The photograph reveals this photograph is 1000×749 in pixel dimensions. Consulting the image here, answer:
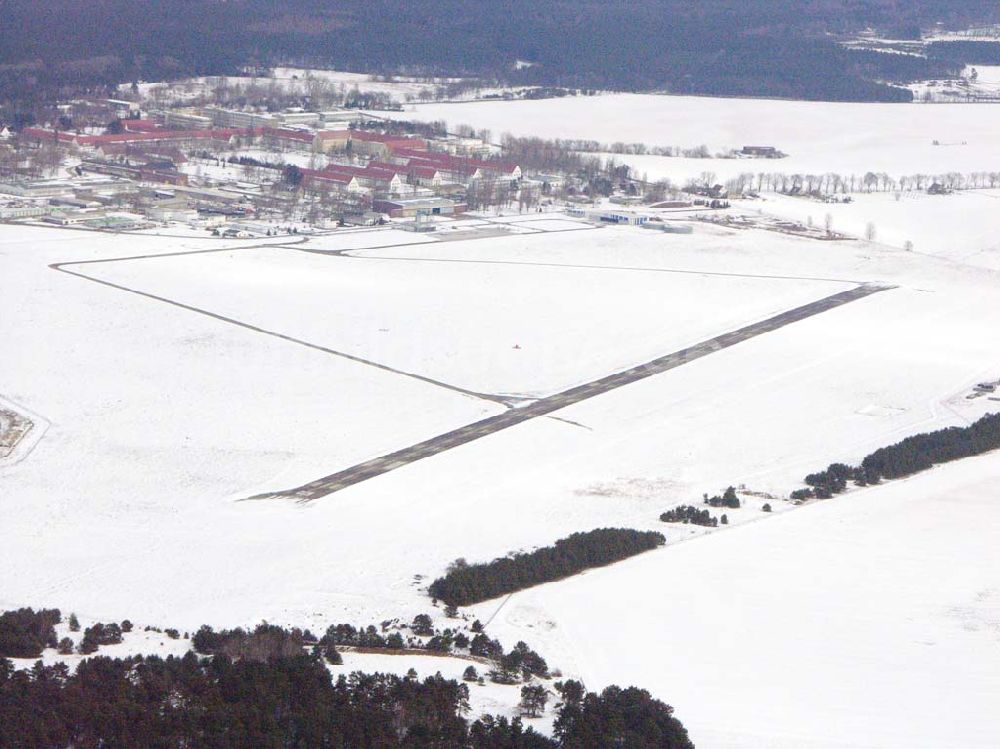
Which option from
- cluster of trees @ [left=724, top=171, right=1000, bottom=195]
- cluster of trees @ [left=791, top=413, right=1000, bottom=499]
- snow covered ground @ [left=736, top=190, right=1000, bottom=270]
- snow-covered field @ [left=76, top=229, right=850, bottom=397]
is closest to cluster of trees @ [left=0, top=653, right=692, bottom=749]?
cluster of trees @ [left=791, top=413, right=1000, bottom=499]

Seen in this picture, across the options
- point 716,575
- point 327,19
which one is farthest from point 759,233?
point 327,19

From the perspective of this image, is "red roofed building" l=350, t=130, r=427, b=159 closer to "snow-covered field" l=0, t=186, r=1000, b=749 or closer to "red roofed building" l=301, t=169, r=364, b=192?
"red roofed building" l=301, t=169, r=364, b=192

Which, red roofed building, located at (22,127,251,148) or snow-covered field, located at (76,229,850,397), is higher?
red roofed building, located at (22,127,251,148)

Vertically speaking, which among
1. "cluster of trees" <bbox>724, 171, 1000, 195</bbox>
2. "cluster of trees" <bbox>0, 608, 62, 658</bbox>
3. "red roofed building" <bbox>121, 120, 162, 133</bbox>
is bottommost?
"cluster of trees" <bbox>0, 608, 62, 658</bbox>

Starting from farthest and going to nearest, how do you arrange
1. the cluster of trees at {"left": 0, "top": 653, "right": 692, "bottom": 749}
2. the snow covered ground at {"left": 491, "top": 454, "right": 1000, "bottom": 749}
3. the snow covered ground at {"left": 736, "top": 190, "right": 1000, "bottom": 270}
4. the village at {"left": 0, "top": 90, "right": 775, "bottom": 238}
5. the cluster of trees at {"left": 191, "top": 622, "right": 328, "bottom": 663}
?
the village at {"left": 0, "top": 90, "right": 775, "bottom": 238}
the snow covered ground at {"left": 736, "top": 190, "right": 1000, "bottom": 270}
the cluster of trees at {"left": 191, "top": 622, "right": 328, "bottom": 663}
the snow covered ground at {"left": 491, "top": 454, "right": 1000, "bottom": 749}
the cluster of trees at {"left": 0, "top": 653, "right": 692, "bottom": 749}

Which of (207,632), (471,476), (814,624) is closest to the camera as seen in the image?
(207,632)

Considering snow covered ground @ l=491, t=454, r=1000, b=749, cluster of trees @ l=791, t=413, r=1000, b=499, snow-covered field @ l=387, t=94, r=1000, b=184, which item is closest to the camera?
snow covered ground @ l=491, t=454, r=1000, b=749

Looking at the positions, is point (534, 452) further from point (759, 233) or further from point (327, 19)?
point (327, 19)

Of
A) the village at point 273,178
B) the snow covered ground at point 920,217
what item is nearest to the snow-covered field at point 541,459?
the snow covered ground at point 920,217
